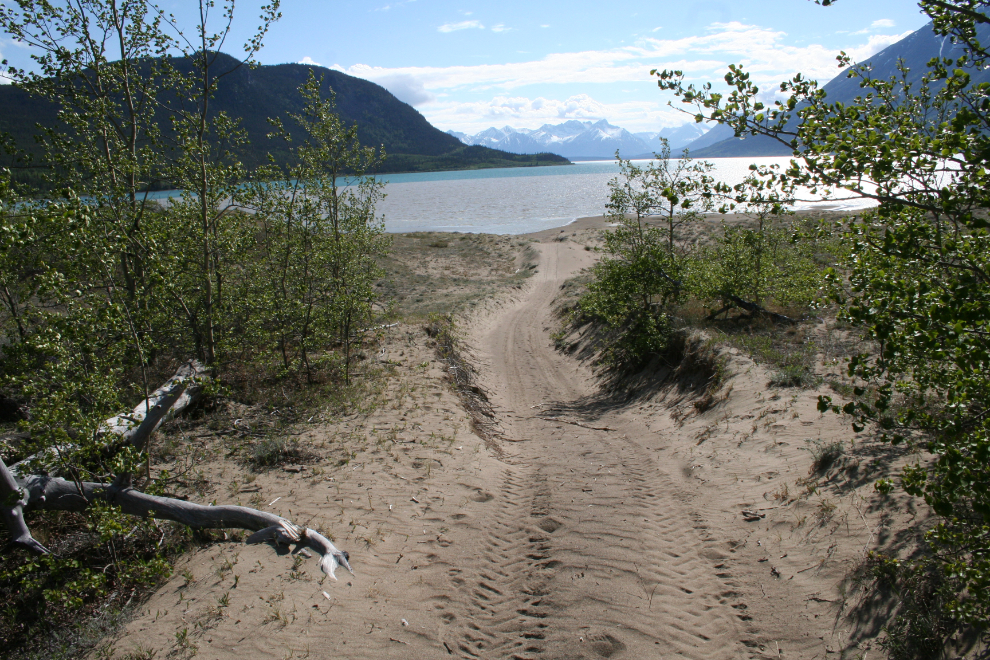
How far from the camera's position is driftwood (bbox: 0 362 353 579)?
495 centimetres

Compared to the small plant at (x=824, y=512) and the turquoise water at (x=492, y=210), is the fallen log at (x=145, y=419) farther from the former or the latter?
the turquoise water at (x=492, y=210)

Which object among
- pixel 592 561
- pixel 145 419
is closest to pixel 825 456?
pixel 592 561

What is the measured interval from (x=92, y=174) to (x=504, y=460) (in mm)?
8575

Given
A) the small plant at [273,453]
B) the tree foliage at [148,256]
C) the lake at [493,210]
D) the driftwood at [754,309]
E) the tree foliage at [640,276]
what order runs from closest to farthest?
the tree foliage at [148,256], the small plant at [273,453], the tree foliage at [640,276], the driftwood at [754,309], the lake at [493,210]

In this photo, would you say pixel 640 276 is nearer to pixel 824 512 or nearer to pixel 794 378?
pixel 794 378

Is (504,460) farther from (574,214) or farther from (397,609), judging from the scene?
(574,214)

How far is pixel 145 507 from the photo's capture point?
557 centimetres

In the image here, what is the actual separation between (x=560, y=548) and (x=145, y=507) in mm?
4646

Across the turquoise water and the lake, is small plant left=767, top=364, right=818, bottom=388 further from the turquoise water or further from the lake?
the lake

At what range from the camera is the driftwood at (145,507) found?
495 cm

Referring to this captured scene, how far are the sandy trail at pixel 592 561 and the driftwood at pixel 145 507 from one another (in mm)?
1901

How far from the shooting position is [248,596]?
5105 millimetres

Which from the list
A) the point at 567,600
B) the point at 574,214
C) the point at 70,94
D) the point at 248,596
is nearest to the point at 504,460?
the point at 567,600

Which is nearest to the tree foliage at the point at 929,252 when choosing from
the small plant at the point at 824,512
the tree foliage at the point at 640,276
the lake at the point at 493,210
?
the small plant at the point at 824,512
